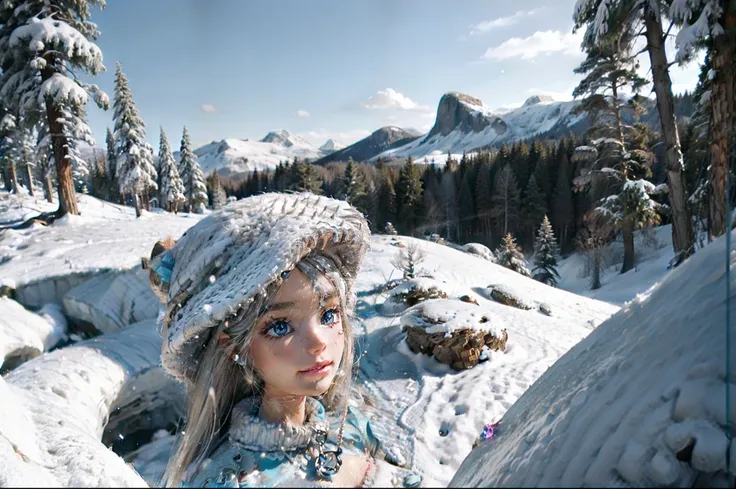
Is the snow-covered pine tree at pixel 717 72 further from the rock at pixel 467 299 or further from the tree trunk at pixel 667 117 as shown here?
the rock at pixel 467 299

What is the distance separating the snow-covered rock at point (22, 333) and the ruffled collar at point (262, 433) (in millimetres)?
6555

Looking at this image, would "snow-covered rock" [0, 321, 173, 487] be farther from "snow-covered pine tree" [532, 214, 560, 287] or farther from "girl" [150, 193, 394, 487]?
"snow-covered pine tree" [532, 214, 560, 287]

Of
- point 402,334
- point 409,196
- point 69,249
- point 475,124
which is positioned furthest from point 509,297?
point 475,124

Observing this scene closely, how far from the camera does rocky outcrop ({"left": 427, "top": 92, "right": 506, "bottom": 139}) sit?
15162 cm

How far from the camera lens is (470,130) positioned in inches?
6176

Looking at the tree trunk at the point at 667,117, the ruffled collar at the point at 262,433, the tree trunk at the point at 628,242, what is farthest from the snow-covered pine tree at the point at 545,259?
the ruffled collar at the point at 262,433

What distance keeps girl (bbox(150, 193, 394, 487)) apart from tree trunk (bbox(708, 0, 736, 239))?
62.9 inches

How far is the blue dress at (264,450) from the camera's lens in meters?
1.27

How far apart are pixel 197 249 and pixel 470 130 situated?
16757cm

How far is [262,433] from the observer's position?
4.80 feet

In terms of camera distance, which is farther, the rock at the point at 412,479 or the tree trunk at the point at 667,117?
the tree trunk at the point at 667,117

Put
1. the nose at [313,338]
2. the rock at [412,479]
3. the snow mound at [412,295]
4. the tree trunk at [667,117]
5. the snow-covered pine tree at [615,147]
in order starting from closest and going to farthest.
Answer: the rock at [412,479]
the nose at [313,338]
the tree trunk at [667,117]
the snow mound at [412,295]
the snow-covered pine tree at [615,147]

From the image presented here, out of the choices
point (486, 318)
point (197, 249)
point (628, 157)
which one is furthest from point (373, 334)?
point (628, 157)

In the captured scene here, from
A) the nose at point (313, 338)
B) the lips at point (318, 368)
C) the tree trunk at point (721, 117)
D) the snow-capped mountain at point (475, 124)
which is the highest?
the snow-capped mountain at point (475, 124)
